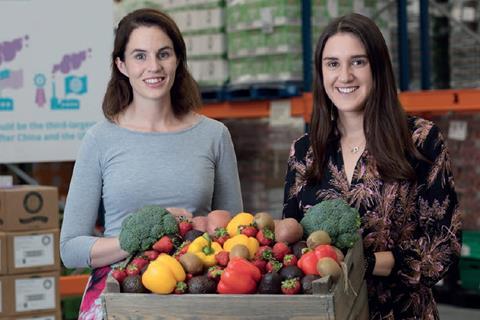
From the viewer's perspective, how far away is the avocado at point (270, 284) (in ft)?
6.80

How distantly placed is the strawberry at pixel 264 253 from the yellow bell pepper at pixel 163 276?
181mm

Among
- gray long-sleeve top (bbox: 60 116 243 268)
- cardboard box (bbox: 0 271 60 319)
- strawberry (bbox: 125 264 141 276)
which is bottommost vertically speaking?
cardboard box (bbox: 0 271 60 319)

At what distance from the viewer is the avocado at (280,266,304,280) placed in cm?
209

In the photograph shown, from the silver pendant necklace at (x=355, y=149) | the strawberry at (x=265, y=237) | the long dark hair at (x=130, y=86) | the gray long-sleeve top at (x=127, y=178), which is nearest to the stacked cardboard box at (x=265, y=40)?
the long dark hair at (x=130, y=86)

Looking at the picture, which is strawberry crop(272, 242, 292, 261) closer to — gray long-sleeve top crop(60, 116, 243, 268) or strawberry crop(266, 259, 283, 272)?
strawberry crop(266, 259, 283, 272)

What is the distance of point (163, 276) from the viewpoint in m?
2.12

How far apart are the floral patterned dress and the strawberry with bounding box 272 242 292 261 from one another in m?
0.38

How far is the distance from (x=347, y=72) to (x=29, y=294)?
2659 mm

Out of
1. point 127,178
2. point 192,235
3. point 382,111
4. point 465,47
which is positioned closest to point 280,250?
point 192,235

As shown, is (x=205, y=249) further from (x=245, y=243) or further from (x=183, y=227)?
(x=183, y=227)

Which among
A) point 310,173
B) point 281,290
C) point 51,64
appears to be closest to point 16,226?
point 51,64

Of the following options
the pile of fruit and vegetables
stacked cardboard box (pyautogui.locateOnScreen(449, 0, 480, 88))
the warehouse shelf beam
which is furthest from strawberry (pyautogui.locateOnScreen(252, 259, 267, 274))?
stacked cardboard box (pyautogui.locateOnScreen(449, 0, 480, 88))

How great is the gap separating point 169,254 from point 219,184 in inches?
25.8

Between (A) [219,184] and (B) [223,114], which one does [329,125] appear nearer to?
(A) [219,184]
